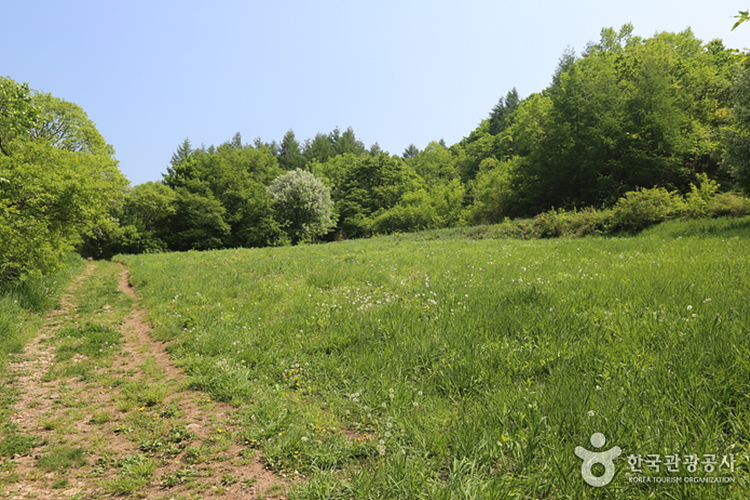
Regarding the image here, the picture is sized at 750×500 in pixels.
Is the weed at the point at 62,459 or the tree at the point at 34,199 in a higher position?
the tree at the point at 34,199

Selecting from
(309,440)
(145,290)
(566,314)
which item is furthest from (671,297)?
(145,290)

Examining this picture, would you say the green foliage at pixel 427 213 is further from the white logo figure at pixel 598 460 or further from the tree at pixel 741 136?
the white logo figure at pixel 598 460

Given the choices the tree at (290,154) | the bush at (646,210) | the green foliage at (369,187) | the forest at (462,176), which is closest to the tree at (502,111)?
the forest at (462,176)

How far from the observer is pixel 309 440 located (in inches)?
147

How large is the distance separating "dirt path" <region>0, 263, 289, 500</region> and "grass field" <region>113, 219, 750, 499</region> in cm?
32

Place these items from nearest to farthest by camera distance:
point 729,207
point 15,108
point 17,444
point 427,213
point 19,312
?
point 17,444 → point 19,312 → point 15,108 → point 729,207 → point 427,213

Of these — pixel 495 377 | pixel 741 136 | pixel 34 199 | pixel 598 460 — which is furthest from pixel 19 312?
pixel 741 136

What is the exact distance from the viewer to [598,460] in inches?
110

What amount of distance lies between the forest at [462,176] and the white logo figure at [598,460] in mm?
4161

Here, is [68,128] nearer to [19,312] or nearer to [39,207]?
[39,207]

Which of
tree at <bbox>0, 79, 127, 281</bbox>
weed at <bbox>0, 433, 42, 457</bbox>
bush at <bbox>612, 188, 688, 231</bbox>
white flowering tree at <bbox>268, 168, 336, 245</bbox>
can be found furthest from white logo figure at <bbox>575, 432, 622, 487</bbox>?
white flowering tree at <bbox>268, 168, 336, 245</bbox>

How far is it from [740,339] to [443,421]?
3.56 m

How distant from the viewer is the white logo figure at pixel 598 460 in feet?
8.64

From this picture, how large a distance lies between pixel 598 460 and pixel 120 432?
16.8 feet
